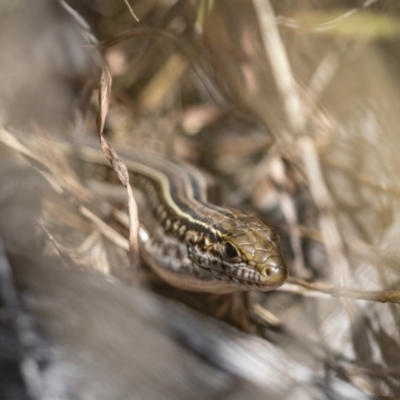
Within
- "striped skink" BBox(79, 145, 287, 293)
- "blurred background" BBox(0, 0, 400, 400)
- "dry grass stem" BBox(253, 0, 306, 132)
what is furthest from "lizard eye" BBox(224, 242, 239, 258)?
"dry grass stem" BBox(253, 0, 306, 132)

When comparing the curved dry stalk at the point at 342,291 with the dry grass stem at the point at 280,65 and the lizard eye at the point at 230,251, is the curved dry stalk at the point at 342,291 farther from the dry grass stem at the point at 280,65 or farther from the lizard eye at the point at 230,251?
the dry grass stem at the point at 280,65

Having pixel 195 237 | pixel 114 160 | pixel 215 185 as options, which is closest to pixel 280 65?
pixel 215 185

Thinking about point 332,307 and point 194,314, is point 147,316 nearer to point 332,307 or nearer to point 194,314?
point 194,314

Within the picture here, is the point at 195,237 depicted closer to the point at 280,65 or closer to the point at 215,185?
the point at 215,185

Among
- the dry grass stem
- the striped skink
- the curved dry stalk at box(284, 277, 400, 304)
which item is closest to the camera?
the curved dry stalk at box(284, 277, 400, 304)

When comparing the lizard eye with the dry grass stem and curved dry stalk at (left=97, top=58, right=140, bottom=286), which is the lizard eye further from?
the dry grass stem

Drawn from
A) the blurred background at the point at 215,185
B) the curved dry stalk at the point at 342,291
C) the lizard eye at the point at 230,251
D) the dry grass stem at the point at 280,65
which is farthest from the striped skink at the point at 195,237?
the dry grass stem at the point at 280,65
